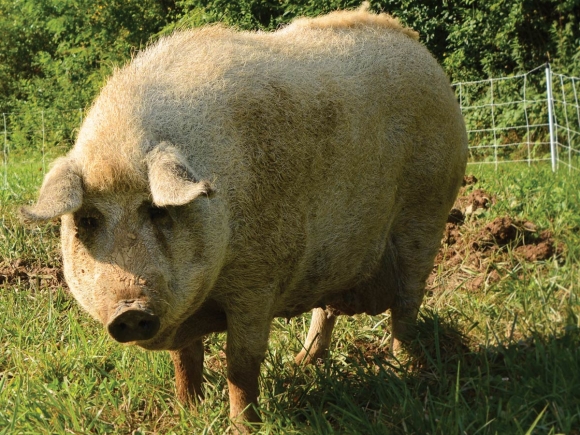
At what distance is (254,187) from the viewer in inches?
150

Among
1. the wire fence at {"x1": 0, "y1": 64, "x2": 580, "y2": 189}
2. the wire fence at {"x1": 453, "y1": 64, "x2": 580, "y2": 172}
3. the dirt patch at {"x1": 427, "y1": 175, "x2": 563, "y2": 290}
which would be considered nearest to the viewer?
the dirt patch at {"x1": 427, "y1": 175, "x2": 563, "y2": 290}

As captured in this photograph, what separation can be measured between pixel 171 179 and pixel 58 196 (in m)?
0.48

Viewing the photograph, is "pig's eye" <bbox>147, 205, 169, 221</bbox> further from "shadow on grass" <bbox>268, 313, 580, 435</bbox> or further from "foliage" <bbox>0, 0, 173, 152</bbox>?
"foliage" <bbox>0, 0, 173, 152</bbox>

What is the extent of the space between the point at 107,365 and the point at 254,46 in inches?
79.8

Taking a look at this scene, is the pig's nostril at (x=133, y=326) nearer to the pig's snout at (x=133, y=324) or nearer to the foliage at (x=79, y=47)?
the pig's snout at (x=133, y=324)

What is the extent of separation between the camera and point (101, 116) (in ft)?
12.1

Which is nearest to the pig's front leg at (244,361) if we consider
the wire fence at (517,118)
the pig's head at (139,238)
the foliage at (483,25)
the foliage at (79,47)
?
the pig's head at (139,238)

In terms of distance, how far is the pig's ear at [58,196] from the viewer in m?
3.20

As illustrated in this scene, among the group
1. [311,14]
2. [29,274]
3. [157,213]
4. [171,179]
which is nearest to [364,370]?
[157,213]

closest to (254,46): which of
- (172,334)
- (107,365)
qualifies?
(172,334)

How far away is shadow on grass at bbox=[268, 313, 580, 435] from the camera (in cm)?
339

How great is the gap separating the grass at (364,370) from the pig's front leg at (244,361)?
11 centimetres

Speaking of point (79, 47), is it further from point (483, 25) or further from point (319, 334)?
point (319, 334)

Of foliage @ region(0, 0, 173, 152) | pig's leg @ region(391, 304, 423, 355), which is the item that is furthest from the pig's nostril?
foliage @ region(0, 0, 173, 152)
